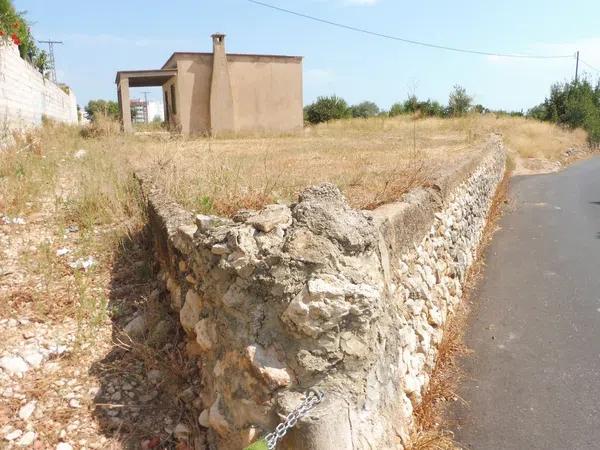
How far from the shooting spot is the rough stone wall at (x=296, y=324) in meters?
2.39

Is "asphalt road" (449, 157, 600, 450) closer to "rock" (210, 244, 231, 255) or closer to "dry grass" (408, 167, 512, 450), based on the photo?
"dry grass" (408, 167, 512, 450)

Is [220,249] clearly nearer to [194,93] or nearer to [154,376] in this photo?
[154,376]

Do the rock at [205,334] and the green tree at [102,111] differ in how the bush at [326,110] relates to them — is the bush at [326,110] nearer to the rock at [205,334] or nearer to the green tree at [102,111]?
the green tree at [102,111]

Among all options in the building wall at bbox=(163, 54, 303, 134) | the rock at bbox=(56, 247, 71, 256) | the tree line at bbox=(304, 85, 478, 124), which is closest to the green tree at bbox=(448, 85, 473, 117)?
the tree line at bbox=(304, 85, 478, 124)

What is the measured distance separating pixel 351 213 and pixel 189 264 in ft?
3.39

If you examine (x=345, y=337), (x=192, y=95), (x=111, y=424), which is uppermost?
(x=192, y=95)

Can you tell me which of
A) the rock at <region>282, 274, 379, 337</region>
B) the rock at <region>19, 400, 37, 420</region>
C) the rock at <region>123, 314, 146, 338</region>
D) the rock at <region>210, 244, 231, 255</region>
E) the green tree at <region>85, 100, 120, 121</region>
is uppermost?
the green tree at <region>85, 100, 120, 121</region>

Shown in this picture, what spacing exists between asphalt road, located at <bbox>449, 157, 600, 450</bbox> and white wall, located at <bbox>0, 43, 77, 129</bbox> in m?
8.71

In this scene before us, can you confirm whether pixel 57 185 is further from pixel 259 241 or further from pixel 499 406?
pixel 499 406

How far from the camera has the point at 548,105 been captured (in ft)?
116

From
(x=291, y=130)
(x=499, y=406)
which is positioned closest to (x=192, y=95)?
(x=291, y=130)

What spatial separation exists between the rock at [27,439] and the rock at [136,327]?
928mm

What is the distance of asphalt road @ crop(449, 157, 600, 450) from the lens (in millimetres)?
3615

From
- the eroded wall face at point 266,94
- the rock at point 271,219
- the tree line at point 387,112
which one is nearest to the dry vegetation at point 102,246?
→ the rock at point 271,219
